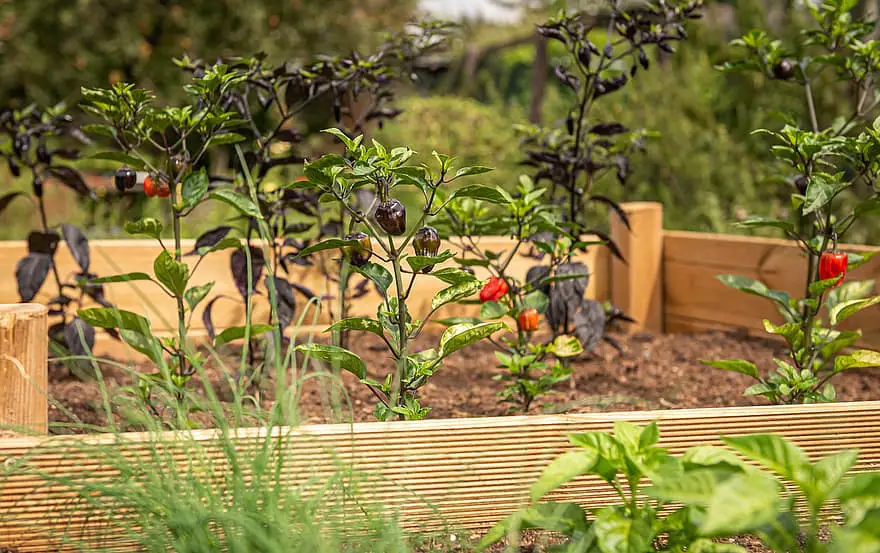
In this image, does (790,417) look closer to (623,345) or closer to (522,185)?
(522,185)

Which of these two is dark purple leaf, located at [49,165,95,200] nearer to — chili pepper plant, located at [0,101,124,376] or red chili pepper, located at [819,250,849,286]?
chili pepper plant, located at [0,101,124,376]

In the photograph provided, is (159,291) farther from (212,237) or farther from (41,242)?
(212,237)

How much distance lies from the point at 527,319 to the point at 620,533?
1.08m

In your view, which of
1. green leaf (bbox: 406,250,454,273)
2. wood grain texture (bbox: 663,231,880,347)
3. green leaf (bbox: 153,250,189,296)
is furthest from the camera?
wood grain texture (bbox: 663,231,880,347)

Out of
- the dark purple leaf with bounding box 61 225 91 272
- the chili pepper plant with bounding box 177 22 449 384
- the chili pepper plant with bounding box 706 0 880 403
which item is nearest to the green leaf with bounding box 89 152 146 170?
the chili pepper plant with bounding box 177 22 449 384

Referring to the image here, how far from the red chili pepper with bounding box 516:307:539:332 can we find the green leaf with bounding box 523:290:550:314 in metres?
0.04

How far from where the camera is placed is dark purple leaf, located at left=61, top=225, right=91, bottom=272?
2539 mm

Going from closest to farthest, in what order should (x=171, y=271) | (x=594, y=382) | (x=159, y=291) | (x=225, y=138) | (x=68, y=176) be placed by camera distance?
(x=171, y=271), (x=225, y=138), (x=68, y=176), (x=594, y=382), (x=159, y=291)

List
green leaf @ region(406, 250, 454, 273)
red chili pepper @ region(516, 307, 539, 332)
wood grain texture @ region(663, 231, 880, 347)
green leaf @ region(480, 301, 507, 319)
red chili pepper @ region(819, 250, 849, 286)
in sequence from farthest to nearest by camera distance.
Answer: wood grain texture @ region(663, 231, 880, 347) < red chili pepper @ region(516, 307, 539, 332) < green leaf @ region(480, 301, 507, 319) < red chili pepper @ region(819, 250, 849, 286) < green leaf @ region(406, 250, 454, 273)

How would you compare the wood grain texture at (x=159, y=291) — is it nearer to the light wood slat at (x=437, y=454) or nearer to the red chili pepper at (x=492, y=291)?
the red chili pepper at (x=492, y=291)

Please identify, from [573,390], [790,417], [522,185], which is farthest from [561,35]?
[790,417]

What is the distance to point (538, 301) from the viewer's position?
239 cm

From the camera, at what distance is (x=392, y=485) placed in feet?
5.15

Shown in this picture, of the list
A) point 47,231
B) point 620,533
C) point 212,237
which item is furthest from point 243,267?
point 620,533
